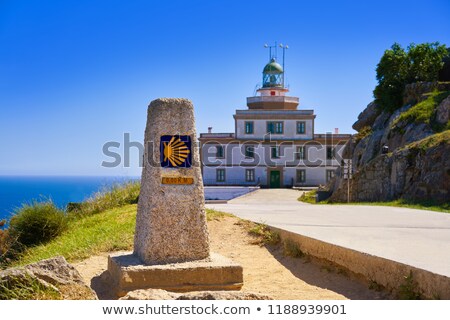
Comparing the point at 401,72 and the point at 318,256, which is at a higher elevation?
the point at 401,72

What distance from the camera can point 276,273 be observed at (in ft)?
27.3

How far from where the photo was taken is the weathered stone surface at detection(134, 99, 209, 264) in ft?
24.3

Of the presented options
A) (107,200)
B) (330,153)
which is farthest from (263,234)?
(330,153)

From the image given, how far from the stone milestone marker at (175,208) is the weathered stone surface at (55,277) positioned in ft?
3.60

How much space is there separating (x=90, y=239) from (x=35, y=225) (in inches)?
128

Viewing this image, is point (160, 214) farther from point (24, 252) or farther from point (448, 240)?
point (24, 252)

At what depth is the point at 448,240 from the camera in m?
8.89

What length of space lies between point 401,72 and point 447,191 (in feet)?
52.5

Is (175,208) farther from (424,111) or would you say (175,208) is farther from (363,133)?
(363,133)

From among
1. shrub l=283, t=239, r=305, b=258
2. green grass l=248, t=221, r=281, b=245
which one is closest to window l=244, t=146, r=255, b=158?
green grass l=248, t=221, r=281, b=245

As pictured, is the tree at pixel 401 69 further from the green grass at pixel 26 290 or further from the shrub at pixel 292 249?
the green grass at pixel 26 290

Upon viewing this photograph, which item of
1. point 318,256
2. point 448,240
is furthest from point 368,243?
point 448,240

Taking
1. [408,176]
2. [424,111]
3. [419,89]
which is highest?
[419,89]

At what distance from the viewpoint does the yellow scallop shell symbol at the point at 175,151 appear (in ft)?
24.3
